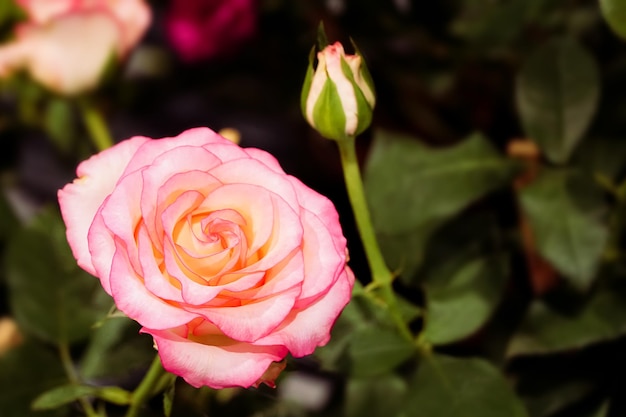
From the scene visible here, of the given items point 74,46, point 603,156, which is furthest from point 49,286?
point 603,156

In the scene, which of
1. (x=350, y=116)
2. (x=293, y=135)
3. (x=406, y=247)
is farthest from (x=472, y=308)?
(x=293, y=135)

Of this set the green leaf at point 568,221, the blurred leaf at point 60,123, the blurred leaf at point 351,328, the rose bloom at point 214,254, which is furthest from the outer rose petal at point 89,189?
the blurred leaf at point 60,123

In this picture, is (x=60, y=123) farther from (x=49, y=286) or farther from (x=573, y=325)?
(x=573, y=325)

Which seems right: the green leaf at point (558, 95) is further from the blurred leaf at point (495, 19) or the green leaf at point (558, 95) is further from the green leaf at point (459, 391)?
the green leaf at point (459, 391)

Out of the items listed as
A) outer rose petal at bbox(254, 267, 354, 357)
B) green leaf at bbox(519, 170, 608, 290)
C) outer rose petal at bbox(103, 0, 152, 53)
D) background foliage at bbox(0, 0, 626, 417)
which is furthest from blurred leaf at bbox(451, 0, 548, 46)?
outer rose petal at bbox(254, 267, 354, 357)

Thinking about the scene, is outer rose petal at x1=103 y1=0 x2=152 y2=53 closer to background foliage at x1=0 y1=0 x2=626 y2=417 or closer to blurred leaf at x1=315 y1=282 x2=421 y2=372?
background foliage at x1=0 y1=0 x2=626 y2=417
